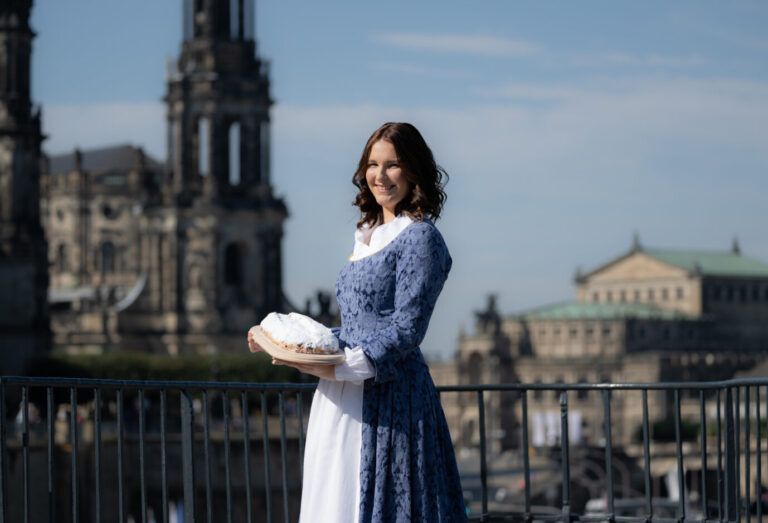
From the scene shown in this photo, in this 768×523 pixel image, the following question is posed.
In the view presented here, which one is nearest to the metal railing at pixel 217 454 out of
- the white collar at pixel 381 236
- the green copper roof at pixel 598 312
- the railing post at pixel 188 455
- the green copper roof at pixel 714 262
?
the railing post at pixel 188 455

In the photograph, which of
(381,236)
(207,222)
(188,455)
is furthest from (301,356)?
(207,222)

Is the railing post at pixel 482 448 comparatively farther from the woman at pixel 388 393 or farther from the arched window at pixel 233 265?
the arched window at pixel 233 265

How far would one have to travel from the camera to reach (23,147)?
199 feet

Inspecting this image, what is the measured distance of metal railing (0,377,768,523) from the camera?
8391 millimetres

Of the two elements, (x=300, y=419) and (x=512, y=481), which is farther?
(x=512, y=481)

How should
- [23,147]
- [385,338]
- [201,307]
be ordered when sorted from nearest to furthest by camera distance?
1. [385,338]
2. [23,147]
3. [201,307]

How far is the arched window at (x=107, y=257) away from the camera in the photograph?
102938 mm

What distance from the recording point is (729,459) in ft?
30.6

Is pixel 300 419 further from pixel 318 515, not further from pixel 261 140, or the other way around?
pixel 261 140

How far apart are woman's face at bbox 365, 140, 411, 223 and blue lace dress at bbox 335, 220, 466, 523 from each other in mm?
224

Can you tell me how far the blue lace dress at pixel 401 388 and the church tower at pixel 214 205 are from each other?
2952 inches

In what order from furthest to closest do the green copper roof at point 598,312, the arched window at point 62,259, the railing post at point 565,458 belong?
1. the green copper roof at point 598,312
2. the arched window at point 62,259
3. the railing post at point 565,458

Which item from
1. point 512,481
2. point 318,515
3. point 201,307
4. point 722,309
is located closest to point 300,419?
point 318,515

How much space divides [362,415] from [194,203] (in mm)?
75644
